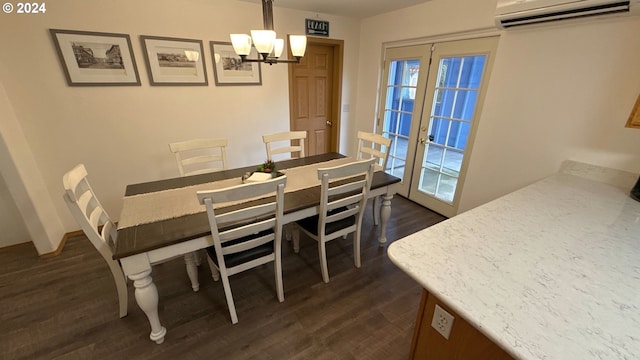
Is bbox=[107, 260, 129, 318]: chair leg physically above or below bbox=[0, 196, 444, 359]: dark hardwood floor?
above

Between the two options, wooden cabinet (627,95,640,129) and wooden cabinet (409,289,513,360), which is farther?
wooden cabinet (627,95,640,129)

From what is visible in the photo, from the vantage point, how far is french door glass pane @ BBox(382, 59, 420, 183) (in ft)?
10.1

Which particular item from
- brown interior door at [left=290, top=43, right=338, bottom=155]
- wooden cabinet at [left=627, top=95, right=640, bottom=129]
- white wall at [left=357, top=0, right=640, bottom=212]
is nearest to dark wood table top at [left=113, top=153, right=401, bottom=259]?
white wall at [left=357, top=0, right=640, bottom=212]

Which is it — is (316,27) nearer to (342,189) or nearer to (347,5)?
(347,5)

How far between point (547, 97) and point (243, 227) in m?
2.44

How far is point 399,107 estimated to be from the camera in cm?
331

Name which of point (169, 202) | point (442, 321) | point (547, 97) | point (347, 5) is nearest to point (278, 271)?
point (169, 202)

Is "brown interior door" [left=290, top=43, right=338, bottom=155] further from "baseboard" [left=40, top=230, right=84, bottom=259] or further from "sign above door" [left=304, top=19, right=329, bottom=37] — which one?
"baseboard" [left=40, top=230, right=84, bottom=259]

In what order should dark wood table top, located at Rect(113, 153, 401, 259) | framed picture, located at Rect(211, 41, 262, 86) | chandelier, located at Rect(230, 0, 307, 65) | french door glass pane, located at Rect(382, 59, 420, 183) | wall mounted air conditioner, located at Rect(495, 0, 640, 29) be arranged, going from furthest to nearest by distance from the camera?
french door glass pane, located at Rect(382, 59, 420, 183) → framed picture, located at Rect(211, 41, 262, 86) → chandelier, located at Rect(230, 0, 307, 65) → wall mounted air conditioner, located at Rect(495, 0, 640, 29) → dark wood table top, located at Rect(113, 153, 401, 259)

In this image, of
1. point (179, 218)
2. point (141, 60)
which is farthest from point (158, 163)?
point (179, 218)

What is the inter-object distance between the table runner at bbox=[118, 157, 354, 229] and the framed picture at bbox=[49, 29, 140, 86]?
1370 millimetres

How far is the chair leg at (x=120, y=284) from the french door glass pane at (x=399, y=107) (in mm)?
3096

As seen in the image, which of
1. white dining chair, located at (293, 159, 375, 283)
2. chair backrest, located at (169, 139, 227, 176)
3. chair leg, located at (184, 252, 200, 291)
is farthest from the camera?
chair backrest, located at (169, 139, 227, 176)

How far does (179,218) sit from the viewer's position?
1.49 metres
